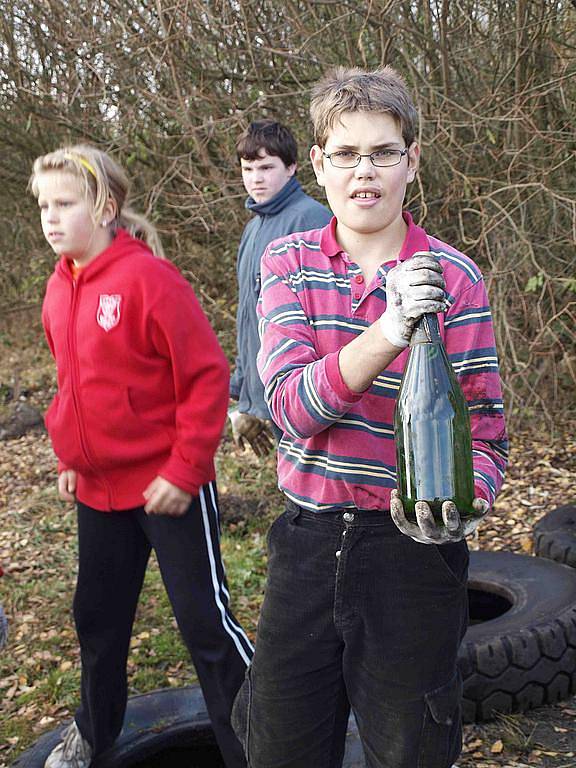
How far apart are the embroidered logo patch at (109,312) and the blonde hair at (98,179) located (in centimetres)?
26

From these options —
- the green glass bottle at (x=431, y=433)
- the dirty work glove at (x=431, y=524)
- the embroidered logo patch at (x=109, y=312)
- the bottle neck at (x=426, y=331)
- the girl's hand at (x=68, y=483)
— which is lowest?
the girl's hand at (x=68, y=483)

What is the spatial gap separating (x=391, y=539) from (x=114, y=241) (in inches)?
57.7

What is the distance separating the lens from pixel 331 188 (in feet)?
6.58

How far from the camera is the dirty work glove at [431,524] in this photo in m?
1.72

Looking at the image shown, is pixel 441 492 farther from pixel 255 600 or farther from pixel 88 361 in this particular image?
pixel 255 600

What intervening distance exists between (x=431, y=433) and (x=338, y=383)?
7.9 inches

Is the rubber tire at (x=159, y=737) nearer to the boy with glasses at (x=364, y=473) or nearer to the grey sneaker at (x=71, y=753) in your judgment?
the grey sneaker at (x=71, y=753)

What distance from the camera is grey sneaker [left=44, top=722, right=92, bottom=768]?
3012 mm

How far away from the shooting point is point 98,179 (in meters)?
2.89

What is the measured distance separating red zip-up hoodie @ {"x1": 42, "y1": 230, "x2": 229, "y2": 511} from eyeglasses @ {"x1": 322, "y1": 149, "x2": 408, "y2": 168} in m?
0.98

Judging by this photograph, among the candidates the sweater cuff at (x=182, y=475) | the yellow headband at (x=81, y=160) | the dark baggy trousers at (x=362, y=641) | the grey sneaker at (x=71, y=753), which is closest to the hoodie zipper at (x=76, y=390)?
the sweater cuff at (x=182, y=475)

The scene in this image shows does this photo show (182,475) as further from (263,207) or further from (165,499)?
(263,207)

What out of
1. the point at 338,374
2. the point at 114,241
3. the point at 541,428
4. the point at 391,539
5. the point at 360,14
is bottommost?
the point at 541,428

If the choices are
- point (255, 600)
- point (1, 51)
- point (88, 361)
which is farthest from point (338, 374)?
point (1, 51)
